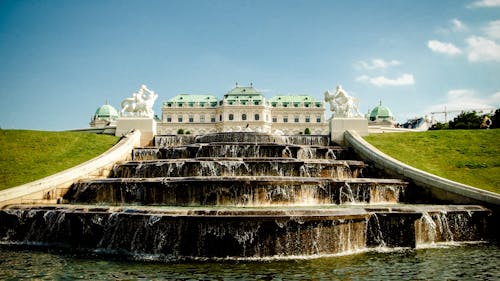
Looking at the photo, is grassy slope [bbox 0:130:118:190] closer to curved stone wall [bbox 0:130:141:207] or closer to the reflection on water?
curved stone wall [bbox 0:130:141:207]

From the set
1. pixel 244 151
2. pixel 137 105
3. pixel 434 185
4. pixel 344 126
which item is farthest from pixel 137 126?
pixel 434 185

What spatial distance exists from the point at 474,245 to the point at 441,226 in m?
1.04

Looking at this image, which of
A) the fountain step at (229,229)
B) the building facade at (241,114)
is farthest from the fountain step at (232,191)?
the building facade at (241,114)

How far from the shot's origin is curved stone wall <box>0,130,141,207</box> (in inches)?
579

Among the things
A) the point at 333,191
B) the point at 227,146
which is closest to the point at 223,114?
the point at 227,146

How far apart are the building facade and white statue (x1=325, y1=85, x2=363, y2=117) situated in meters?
73.4

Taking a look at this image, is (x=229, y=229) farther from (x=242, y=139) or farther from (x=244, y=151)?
(x=242, y=139)

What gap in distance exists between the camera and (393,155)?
2156cm

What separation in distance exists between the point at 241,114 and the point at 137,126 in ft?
252

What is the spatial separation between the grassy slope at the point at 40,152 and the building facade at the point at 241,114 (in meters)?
76.5

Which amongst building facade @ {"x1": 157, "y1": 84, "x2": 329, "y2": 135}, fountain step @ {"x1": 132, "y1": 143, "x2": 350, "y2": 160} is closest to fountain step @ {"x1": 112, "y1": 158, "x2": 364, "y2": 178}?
fountain step @ {"x1": 132, "y1": 143, "x2": 350, "y2": 160}

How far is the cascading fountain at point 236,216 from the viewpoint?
10695 mm

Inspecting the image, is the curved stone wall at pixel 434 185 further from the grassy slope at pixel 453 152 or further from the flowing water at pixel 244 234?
the grassy slope at pixel 453 152

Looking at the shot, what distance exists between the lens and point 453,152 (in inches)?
860
